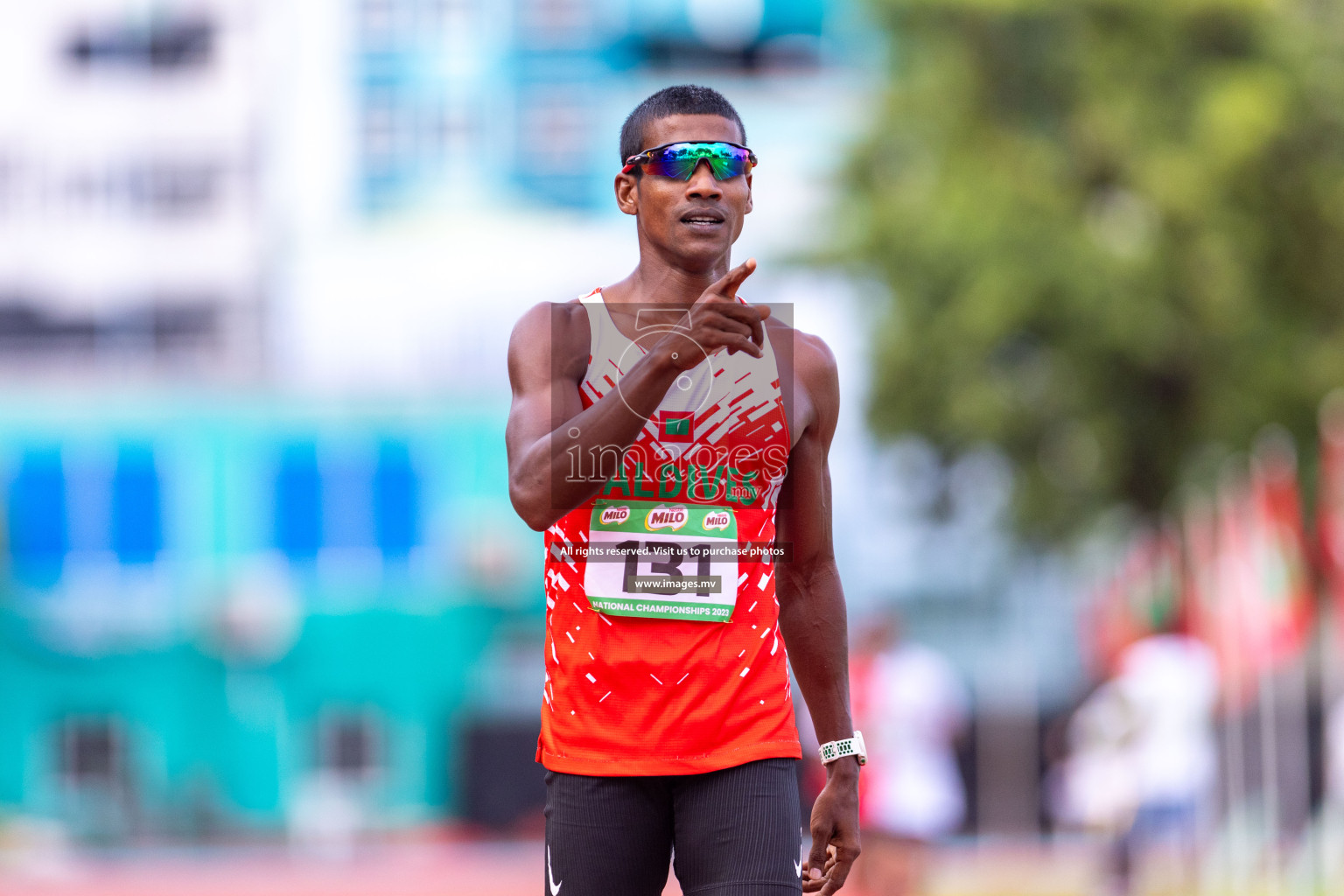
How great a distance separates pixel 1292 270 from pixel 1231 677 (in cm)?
1136

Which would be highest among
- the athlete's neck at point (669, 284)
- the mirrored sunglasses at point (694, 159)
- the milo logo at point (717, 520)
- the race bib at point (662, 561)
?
the mirrored sunglasses at point (694, 159)

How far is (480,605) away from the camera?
1341 inches

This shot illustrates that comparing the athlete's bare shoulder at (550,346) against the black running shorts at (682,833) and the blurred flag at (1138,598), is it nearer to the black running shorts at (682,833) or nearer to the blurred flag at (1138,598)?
the black running shorts at (682,833)

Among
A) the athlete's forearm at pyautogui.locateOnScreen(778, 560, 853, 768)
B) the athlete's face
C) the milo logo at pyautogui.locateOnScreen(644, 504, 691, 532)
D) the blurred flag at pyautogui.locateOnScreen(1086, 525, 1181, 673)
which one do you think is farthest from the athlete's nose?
the blurred flag at pyautogui.locateOnScreen(1086, 525, 1181, 673)

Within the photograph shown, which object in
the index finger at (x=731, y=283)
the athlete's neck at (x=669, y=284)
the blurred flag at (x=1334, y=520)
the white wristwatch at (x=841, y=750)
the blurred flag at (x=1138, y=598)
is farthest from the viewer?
the blurred flag at (x=1138, y=598)

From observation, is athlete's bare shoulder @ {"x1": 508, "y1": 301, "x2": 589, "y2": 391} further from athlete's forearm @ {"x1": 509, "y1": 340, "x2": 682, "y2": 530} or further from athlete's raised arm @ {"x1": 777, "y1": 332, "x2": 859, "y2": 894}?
athlete's raised arm @ {"x1": 777, "y1": 332, "x2": 859, "y2": 894}

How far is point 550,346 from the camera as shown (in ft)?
13.3

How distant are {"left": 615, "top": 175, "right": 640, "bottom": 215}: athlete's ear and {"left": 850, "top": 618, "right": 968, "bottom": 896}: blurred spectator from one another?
7.49m

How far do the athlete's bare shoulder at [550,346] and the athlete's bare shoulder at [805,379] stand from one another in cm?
40

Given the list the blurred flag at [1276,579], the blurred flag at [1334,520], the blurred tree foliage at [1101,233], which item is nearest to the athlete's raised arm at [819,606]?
the blurred flag at [1334,520]

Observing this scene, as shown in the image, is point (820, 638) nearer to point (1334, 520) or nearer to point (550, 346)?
point (550, 346)

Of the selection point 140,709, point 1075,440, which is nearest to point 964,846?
point 1075,440

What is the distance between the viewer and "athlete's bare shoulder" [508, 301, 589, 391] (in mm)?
4035

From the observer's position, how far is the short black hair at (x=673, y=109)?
4.06m
